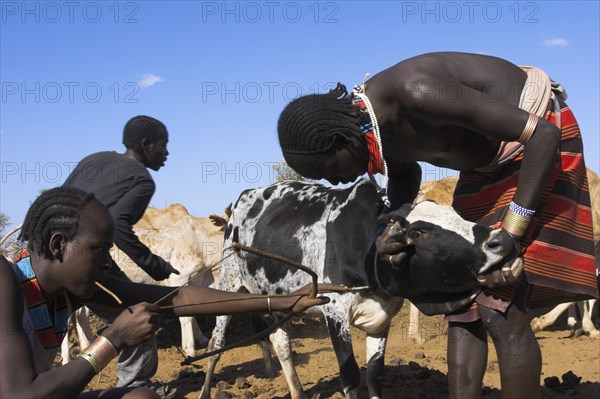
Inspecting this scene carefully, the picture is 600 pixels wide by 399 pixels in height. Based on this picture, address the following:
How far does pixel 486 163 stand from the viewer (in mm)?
3209

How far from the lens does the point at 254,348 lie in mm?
8656

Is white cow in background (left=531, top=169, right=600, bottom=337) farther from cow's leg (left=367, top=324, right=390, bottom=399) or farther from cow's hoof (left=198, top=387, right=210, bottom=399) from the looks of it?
cow's hoof (left=198, top=387, right=210, bottom=399)

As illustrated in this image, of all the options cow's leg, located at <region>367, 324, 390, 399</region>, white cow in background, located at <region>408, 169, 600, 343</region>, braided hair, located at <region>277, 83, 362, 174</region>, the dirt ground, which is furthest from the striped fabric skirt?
white cow in background, located at <region>408, 169, 600, 343</region>

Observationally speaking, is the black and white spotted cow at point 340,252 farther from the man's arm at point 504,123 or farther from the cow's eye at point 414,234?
the man's arm at point 504,123

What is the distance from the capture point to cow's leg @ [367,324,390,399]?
4.99 metres

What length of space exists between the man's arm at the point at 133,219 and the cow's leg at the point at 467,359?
8.53 feet

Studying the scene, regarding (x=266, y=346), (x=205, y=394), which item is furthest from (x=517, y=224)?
(x=266, y=346)

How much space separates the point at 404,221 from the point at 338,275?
2.24 metres

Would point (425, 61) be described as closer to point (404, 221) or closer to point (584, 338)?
point (404, 221)

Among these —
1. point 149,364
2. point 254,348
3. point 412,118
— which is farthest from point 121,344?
point 254,348

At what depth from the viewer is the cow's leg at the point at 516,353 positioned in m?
3.06

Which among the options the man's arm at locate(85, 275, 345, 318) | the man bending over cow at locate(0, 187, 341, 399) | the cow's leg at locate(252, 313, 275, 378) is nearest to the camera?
the man bending over cow at locate(0, 187, 341, 399)

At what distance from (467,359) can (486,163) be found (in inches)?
36.0

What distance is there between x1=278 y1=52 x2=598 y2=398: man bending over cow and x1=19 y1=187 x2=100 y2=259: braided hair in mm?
981
